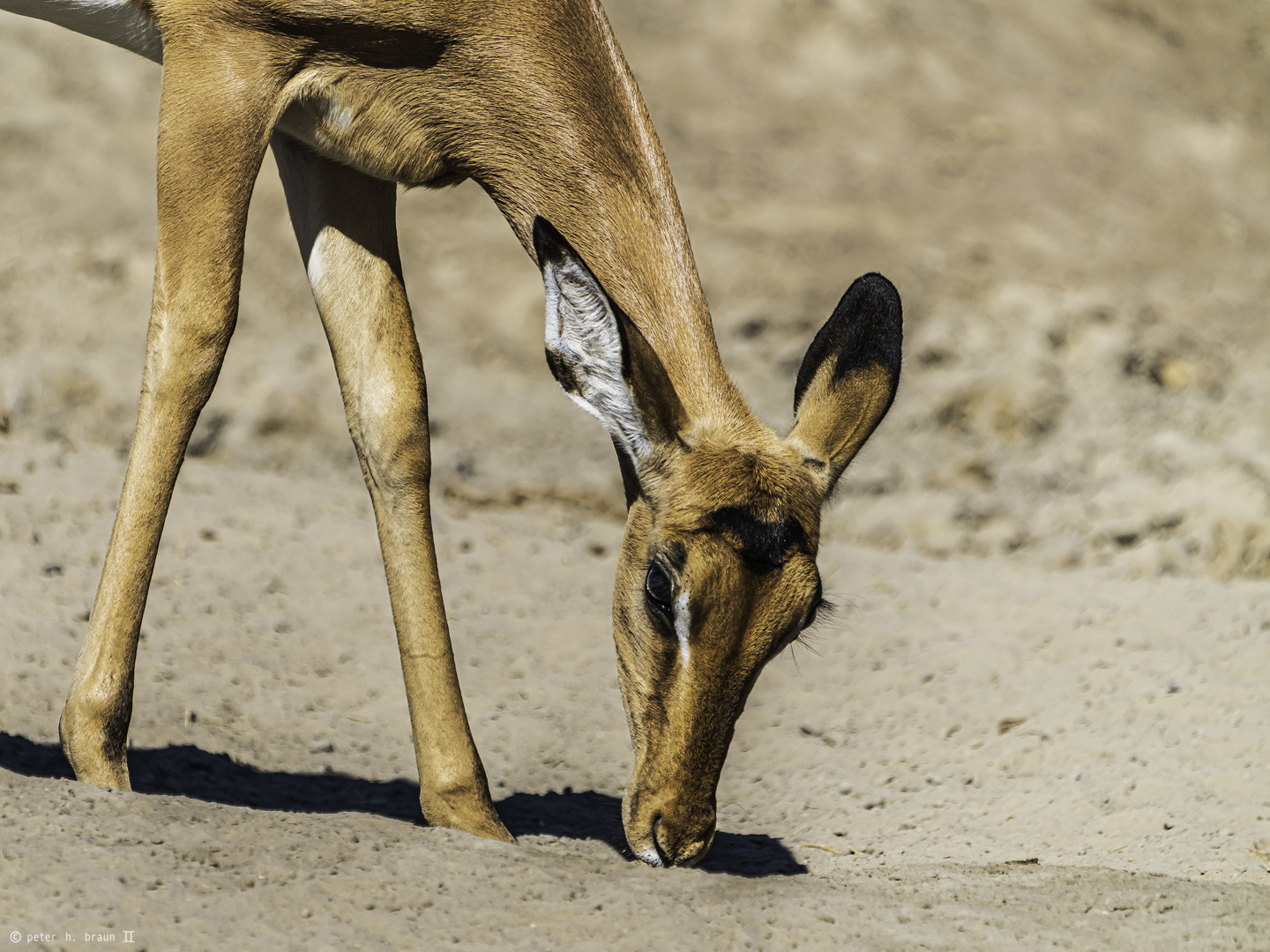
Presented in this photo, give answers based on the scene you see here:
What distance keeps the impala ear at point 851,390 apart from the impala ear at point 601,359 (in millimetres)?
480

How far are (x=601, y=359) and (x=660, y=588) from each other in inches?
29.4

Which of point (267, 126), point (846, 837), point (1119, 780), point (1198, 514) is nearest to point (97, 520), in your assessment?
point (267, 126)

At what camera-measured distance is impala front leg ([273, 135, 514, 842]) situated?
4.75 m

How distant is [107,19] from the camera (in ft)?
14.0

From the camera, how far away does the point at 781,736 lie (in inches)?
242

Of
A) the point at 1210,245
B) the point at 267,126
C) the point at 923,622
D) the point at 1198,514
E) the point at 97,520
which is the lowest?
the point at 97,520

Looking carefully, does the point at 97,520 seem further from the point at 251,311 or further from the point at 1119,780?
the point at 1119,780

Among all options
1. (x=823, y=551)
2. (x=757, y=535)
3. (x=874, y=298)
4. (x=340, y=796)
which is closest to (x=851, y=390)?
(x=874, y=298)

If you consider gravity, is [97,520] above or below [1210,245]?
below

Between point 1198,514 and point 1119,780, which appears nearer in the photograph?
point 1119,780

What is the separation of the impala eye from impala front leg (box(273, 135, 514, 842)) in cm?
106

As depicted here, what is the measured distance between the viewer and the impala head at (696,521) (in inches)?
147

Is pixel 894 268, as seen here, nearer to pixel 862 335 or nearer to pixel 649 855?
pixel 862 335

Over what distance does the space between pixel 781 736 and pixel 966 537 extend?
3425mm
